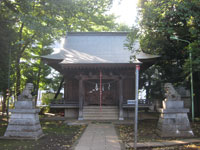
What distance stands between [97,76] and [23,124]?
6.98 metres

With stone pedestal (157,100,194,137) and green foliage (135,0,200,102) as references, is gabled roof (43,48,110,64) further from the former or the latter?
stone pedestal (157,100,194,137)

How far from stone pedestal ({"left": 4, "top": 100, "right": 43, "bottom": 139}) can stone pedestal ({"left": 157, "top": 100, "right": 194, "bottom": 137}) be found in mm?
5071

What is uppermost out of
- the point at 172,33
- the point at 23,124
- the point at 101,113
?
the point at 172,33

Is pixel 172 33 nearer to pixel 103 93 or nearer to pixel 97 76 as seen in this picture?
pixel 97 76

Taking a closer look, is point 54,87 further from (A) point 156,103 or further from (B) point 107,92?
(A) point 156,103

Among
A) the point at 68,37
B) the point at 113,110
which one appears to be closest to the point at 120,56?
the point at 113,110

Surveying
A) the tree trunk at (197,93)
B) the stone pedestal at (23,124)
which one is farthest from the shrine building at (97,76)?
the stone pedestal at (23,124)

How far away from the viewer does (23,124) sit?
6.93 m

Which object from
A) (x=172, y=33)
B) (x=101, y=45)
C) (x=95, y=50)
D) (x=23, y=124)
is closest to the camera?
(x=23, y=124)

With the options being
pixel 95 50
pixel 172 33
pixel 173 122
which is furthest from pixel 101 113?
pixel 172 33

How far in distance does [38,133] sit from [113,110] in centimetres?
685

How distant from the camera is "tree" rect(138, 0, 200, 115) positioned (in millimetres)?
8086

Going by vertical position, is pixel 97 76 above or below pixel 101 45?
below

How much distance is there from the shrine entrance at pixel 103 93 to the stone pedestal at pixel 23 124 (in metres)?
7.57
